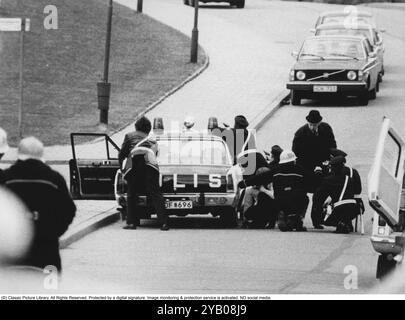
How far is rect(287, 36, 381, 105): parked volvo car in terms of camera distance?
3541 cm

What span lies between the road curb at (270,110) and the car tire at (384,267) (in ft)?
55.8

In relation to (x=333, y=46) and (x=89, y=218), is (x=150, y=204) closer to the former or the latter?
(x=89, y=218)

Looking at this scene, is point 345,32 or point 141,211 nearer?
point 141,211

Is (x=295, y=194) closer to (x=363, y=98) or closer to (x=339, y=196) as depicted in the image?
(x=339, y=196)

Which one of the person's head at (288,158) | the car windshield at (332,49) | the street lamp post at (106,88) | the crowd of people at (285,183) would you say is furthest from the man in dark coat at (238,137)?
the car windshield at (332,49)

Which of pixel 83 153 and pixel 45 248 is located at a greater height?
pixel 45 248

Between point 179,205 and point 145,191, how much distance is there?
541 millimetres

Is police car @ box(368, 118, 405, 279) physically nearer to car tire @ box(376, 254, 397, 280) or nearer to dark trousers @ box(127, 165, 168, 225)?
car tire @ box(376, 254, 397, 280)

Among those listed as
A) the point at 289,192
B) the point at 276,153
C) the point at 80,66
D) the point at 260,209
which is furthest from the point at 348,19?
the point at 289,192

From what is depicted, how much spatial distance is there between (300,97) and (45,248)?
25035mm

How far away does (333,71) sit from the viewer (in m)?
35.3

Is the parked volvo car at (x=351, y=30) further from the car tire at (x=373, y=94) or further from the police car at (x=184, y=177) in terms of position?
the police car at (x=184, y=177)
